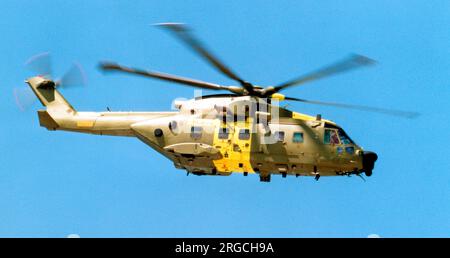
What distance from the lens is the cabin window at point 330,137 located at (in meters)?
26.9

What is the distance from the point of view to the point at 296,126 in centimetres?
2700

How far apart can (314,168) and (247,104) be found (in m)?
3.23

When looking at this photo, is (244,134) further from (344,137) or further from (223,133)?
(344,137)

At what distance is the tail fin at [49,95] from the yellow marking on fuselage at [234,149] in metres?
6.29

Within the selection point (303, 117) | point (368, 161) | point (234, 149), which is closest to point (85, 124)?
point (234, 149)

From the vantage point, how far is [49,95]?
30188 mm

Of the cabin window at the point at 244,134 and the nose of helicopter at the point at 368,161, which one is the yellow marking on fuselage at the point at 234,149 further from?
the nose of helicopter at the point at 368,161

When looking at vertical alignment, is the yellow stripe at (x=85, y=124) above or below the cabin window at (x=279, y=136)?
above

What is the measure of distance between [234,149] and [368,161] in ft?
15.4

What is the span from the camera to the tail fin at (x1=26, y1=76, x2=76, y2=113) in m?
29.6

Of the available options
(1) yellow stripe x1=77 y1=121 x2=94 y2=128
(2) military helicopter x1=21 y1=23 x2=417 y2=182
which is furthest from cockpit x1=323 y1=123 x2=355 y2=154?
(1) yellow stripe x1=77 y1=121 x2=94 y2=128

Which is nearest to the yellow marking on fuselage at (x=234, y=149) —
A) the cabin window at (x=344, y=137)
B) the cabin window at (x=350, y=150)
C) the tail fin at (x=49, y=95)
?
the cabin window at (x=344, y=137)

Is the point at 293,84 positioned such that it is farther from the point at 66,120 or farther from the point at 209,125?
the point at 66,120

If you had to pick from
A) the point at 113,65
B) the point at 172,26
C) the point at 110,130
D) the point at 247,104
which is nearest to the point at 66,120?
the point at 110,130
